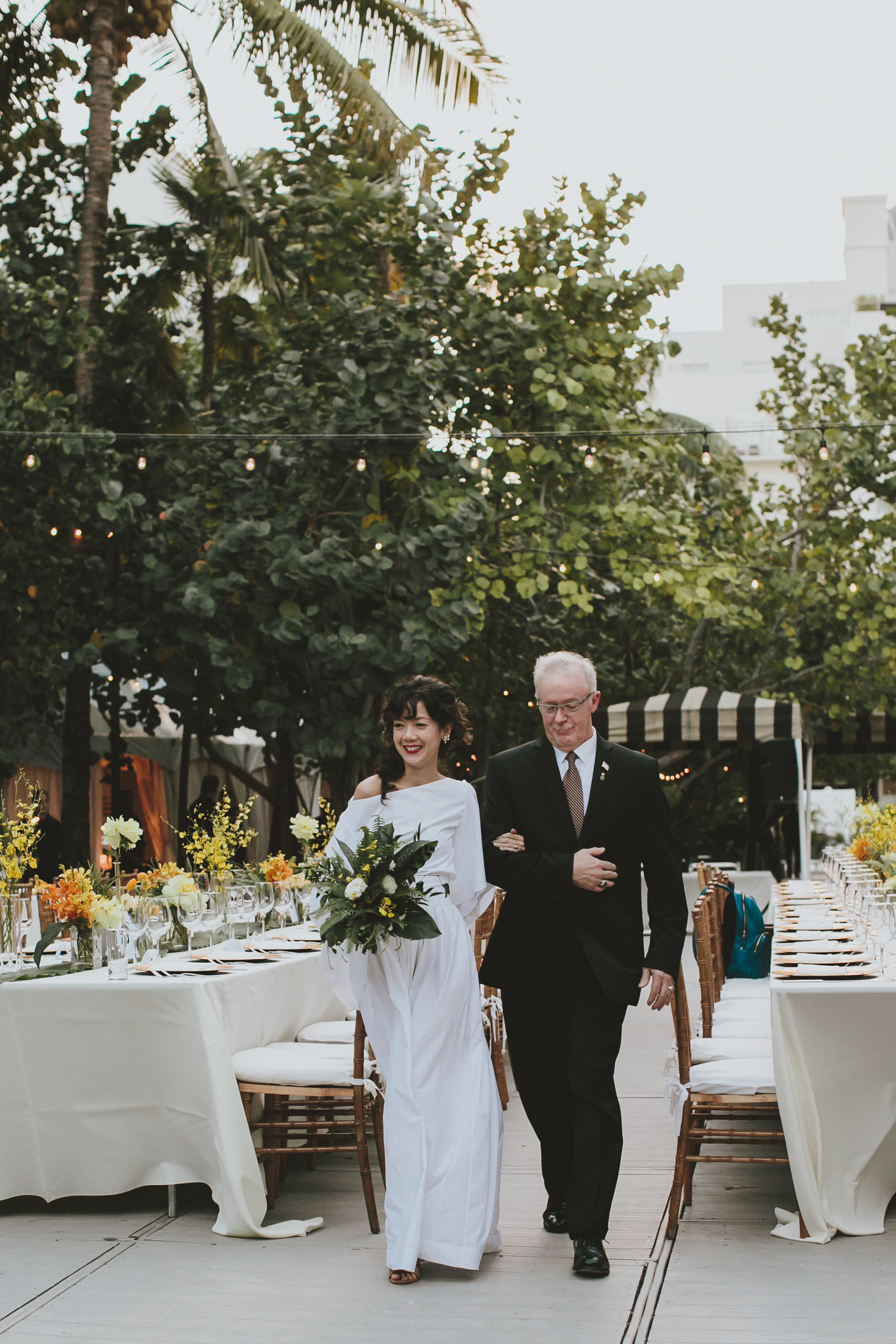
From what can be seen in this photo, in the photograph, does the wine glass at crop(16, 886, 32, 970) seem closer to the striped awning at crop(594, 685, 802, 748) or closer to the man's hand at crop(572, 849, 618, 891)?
the man's hand at crop(572, 849, 618, 891)

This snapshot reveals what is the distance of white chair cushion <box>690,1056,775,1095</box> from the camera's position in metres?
4.62

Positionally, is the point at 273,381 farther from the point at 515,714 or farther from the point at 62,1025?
the point at 62,1025

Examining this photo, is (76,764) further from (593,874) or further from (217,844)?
(593,874)

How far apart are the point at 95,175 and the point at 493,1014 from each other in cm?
972

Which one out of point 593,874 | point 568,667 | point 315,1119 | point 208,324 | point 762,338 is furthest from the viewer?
point 762,338

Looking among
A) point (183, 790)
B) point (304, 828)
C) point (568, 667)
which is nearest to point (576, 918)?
point (568, 667)

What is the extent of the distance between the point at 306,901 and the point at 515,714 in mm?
12160

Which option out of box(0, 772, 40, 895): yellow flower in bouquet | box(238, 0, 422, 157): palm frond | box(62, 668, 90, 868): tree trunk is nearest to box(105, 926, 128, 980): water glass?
box(0, 772, 40, 895): yellow flower in bouquet

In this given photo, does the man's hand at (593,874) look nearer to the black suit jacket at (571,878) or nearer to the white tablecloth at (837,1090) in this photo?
the black suit jacket at (571,878)

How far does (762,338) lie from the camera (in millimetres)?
56469


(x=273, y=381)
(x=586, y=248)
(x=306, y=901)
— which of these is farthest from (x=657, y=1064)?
(x=586, y=248)

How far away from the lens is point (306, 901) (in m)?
7.17

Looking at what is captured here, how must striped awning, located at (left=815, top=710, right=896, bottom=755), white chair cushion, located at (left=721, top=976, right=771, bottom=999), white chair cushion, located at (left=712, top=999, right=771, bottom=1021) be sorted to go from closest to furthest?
1. white chair cushion, located at (left=712, top=999, right=771, bottom=1021)
2. white chair cushion, located at (left=721, top=976, right=771, bottom=999)
3. striped awning, located at (left=815, top=710, right=896, bottom=755)

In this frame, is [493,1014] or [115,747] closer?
[493,1014]
